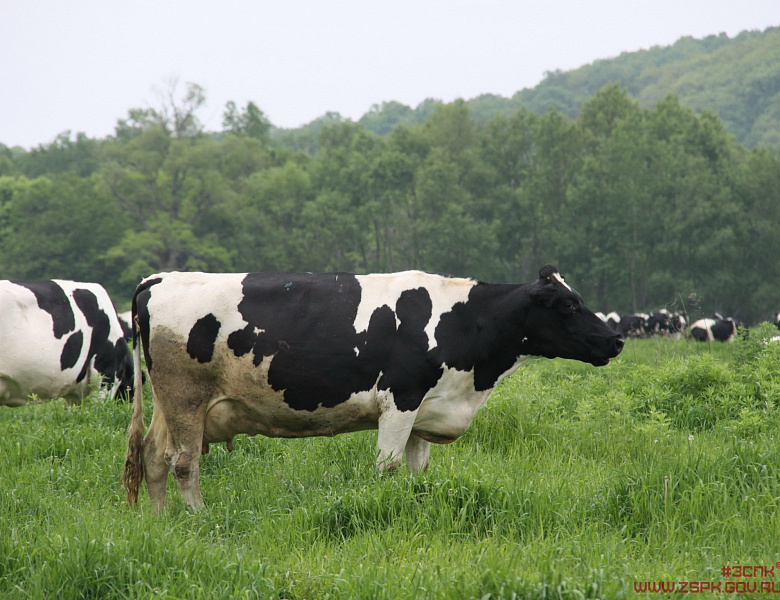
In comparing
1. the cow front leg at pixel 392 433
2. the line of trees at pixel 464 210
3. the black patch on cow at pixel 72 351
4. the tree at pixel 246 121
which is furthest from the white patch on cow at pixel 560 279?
the tree at pixel 246 121

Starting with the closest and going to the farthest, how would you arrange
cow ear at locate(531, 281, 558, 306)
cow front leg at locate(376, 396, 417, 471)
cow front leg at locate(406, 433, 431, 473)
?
cow front leg at locate(376, 396, 417, 471) < cow ear at locate(531, 281, 558, 306) < cow front leg at locate(406, 433, 431, 473)

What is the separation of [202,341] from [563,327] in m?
3.03

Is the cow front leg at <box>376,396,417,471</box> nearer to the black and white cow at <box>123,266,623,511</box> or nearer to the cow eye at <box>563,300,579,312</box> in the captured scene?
the black and white cow at <box>123,266,623,511</box>

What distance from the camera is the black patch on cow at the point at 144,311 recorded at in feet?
19.4

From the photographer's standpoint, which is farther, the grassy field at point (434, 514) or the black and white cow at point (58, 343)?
the black and white cow at point (58, 343)

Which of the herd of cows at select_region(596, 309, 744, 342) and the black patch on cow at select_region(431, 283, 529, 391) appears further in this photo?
the herd of cows at select_region(596, 309, 744, 342)

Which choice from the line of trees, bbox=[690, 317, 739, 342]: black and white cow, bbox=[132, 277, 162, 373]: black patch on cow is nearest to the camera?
bbox=[132, 277, 162, 373]: black patch on cow

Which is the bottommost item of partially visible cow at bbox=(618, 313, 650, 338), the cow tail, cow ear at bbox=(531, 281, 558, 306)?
partially visible cow at bbox=(618, 313, 650, 338)

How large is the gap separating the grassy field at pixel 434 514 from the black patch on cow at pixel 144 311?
4.13ft

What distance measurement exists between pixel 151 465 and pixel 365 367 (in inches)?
79.5

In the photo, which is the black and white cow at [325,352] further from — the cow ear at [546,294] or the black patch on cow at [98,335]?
the black patch on cow at [98,335]

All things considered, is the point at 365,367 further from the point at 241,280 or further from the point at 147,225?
the point at 147,225

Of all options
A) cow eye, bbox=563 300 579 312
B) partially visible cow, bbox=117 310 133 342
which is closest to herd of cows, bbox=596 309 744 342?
partially visible cow, bbox=117 310 133 342

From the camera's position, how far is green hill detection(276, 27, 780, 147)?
123562 mm
